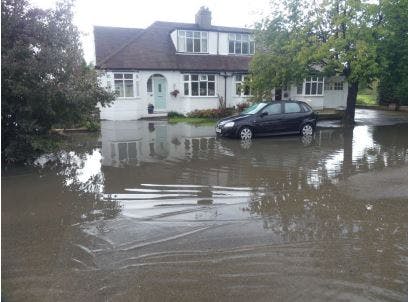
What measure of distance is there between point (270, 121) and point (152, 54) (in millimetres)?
12960

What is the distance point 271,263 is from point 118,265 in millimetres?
1778

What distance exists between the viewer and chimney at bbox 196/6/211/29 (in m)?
27.0

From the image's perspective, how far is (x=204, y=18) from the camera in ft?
88.5

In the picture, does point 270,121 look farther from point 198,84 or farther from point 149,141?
point 198,84

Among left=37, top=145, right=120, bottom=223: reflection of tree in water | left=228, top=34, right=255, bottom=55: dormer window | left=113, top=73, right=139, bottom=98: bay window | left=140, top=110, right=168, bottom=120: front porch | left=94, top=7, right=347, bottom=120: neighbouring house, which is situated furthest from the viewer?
left=228, top=34, right=255, bottom=55: dormer window

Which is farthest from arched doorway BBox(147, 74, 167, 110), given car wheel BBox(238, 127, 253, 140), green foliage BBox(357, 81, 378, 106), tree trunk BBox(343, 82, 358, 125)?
green foliage BBox(357, 81, 378, 106)

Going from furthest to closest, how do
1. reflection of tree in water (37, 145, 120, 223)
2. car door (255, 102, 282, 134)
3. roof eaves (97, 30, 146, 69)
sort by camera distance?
roof eaves (97, 30, 146, 69), car door (255, 102, 282, 134), reflection of tree in water (37, 145, 120, 223)

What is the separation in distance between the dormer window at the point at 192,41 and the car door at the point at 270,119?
12.8 meters

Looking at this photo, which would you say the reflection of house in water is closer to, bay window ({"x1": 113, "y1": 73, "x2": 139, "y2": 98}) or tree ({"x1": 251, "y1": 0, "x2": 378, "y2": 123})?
bay window ({"x1": 113, "y1": 73, "x2": 139, "y2": 98})

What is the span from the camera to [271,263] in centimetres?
442

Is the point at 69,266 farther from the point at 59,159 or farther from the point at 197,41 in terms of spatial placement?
the point at 197,41

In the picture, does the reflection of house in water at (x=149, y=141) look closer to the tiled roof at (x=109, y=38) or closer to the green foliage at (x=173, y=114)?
the green foliage at (x=173, y=114)

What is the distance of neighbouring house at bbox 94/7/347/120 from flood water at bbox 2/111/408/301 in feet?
44.4

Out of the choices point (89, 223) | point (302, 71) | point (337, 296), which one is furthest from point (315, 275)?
point (302, 71)
